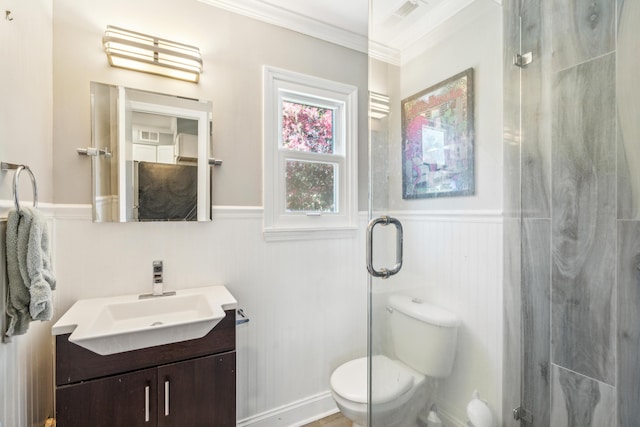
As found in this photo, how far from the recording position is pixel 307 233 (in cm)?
188

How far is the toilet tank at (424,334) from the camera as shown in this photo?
1.33m

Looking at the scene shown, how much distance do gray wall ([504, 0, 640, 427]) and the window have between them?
0.96 metres

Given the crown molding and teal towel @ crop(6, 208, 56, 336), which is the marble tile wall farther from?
teal towel @ crop(6, 208, 56, 336)

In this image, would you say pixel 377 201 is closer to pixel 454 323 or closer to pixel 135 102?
pixel 454 323

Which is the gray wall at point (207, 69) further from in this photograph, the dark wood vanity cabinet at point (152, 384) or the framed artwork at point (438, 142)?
the framed artwork at point (438, 142)

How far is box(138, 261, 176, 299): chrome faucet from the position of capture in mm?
1464

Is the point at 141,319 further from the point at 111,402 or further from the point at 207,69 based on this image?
the point at 207,69

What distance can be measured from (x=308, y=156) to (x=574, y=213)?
1359mm

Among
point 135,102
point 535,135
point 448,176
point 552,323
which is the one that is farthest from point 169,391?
point 535,135

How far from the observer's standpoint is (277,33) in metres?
1.80

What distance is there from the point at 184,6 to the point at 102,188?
3.40 feet

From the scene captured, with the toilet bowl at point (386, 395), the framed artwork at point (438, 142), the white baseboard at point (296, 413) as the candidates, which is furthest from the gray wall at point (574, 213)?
the white baseboard at point (296, 413)

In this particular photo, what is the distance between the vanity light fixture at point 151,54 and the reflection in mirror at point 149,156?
125 mm

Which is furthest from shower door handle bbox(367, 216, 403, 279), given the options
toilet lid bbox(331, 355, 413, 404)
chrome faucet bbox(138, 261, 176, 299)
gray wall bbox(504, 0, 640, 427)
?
chrome faucet bbox(138, 261, 176, 299)
